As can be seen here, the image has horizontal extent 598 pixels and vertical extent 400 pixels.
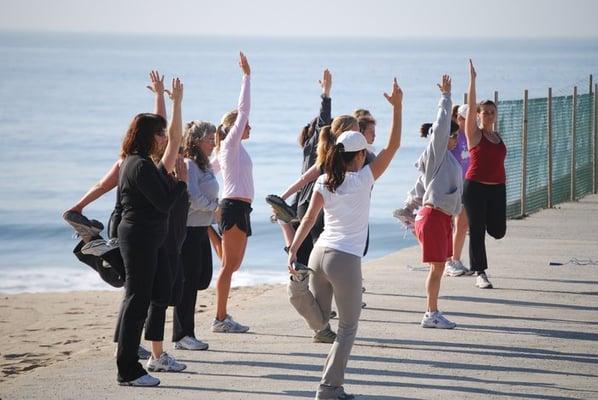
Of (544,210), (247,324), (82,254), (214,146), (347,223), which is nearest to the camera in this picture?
(347,223)

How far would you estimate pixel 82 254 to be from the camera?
10.0 m

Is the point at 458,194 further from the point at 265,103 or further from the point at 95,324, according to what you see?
the point at 265,103

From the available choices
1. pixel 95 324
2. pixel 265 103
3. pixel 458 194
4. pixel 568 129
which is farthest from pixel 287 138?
pixel 458 194

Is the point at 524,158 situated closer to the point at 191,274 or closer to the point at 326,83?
the point at 326,83

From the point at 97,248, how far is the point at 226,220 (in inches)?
77.6

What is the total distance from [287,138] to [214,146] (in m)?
52.7

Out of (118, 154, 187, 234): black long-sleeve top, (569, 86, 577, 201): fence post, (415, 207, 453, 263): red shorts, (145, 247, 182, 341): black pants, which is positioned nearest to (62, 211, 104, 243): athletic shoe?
(118, 154, 187, 234): black long-sleeve top

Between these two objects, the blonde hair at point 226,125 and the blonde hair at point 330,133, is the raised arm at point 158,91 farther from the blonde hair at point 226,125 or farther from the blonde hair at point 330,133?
the blonde hair at point 226,125

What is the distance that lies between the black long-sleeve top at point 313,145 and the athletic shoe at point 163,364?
7.17 ft

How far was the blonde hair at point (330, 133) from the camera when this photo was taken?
9695mm

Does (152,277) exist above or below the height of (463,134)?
below

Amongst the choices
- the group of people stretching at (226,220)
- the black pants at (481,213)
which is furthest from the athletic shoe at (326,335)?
the black pants at (481,213)

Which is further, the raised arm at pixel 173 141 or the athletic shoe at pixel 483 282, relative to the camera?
the athletic shoe at pixel 483 282

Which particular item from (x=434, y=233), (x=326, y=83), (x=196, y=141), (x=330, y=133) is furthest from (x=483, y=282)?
(x=330, y=133)
